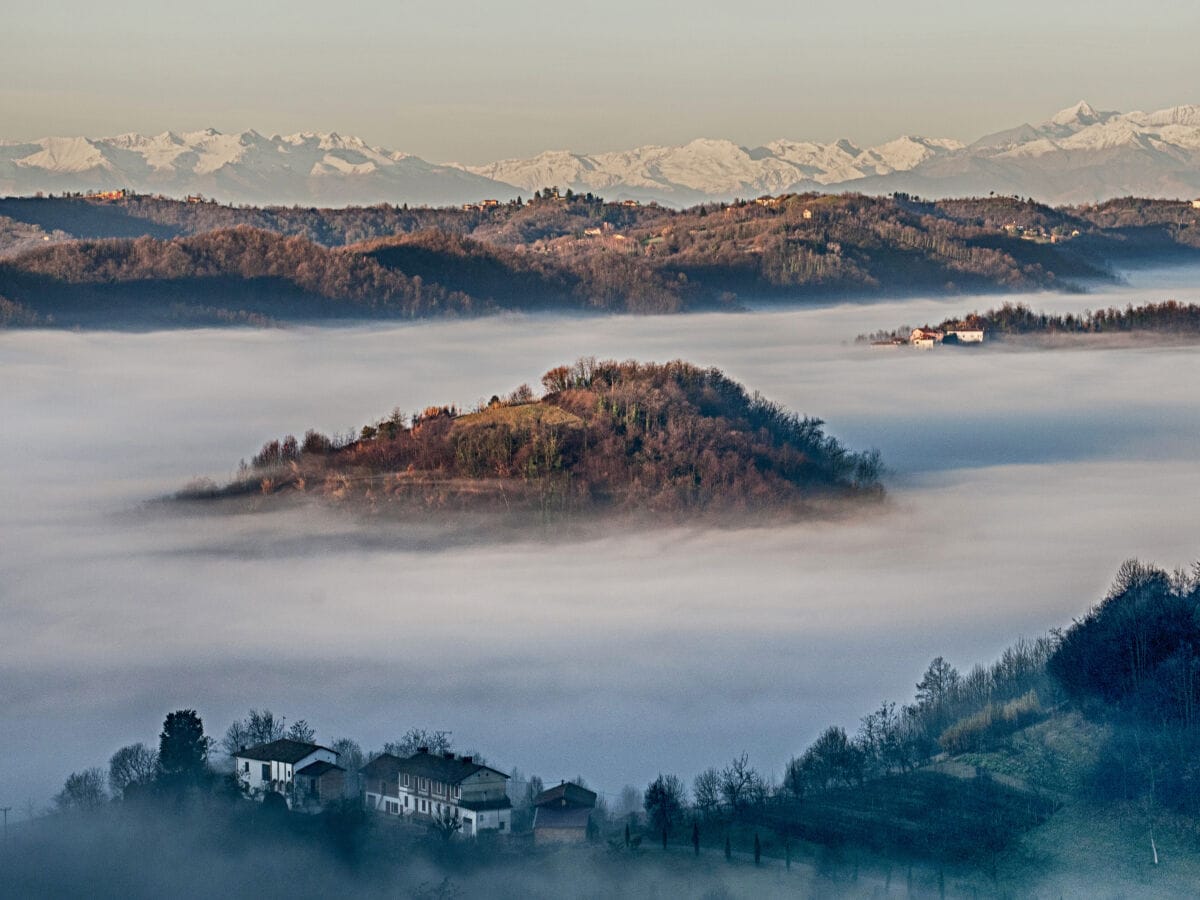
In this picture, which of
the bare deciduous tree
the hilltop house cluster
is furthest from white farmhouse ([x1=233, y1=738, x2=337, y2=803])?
the bare deciduous tree

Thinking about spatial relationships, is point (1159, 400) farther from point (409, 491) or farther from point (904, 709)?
point (904, 709)

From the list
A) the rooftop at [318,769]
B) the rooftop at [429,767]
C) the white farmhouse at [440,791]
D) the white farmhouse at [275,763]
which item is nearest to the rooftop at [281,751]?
the white farmhouse at [275,763]

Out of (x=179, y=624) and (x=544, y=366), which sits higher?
(x=544, y=366)

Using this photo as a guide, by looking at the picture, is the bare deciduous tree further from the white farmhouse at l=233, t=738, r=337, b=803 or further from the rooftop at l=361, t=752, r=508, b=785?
the rooftop at l=361, t=752, r=508, b=785

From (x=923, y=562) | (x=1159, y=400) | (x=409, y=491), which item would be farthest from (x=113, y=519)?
(x=1159, y=400)

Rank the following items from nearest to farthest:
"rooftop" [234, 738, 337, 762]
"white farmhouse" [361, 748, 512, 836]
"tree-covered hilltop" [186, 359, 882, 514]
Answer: "white farmhouse" [361, 748, 512, 836], "rooftop" [234, 738, 337, 762], "tree-covered hilltop" [186, 359, 882, 514]
